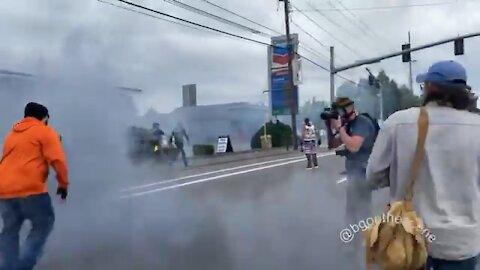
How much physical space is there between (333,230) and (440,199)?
494cm

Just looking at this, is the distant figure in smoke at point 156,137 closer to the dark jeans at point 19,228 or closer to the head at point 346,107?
the head at point 346,107

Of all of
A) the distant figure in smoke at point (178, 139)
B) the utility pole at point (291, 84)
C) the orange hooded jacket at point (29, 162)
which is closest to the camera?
the orange hooded jacket at point (29, 162)

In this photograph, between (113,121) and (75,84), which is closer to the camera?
(75,84)

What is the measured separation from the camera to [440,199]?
8.21ft

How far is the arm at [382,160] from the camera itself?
2.62m

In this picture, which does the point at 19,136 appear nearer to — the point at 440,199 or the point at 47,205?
the point at 47,205

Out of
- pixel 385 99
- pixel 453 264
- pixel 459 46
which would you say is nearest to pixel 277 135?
pixel 459 46

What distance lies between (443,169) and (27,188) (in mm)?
3336

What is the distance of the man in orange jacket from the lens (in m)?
4.99

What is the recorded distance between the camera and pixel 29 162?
5016 mm

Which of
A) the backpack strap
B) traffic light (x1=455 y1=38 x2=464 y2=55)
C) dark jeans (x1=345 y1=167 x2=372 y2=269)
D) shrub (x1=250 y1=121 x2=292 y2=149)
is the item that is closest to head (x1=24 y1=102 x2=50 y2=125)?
dark jeans (x1=345 y1=167 x2=372 y2=269)

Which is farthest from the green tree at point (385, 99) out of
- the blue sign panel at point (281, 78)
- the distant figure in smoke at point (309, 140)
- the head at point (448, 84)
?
the blue sign panel at point (281, 78)

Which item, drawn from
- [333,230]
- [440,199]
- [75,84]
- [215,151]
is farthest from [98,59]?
[215,151]

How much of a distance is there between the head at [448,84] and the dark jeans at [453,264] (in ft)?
1.85
